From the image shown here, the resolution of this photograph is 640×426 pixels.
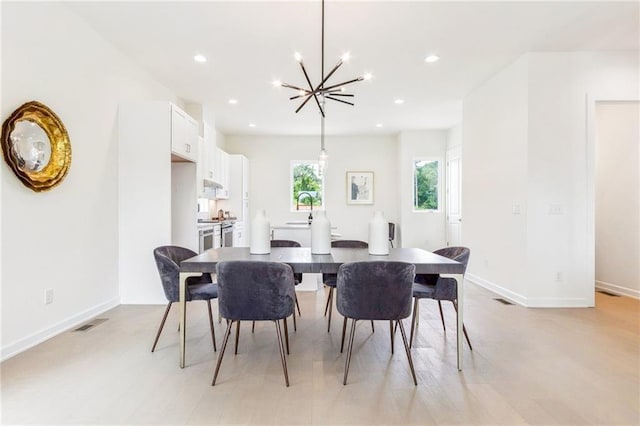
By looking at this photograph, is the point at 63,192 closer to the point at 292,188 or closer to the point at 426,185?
the point at 292,188

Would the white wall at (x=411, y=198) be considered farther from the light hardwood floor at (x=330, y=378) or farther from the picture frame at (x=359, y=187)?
the light hardwood floor at (x=330, y=378)

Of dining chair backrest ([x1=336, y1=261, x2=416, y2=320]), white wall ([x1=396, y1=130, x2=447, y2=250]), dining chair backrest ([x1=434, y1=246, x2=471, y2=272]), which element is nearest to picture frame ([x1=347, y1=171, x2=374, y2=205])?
white wall ([x1=396, y1=130, x2=447, y2=250])

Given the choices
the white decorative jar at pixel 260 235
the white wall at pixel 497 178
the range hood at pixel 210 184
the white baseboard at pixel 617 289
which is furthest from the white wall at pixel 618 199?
the range hood at pixel 210 184

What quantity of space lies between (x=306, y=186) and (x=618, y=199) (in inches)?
217

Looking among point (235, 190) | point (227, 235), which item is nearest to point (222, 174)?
point (235, 190)

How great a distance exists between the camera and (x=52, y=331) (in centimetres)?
276

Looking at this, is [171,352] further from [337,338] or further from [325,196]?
[325,196]

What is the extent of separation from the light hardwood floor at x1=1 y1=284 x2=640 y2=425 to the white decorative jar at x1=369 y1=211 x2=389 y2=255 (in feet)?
2.51

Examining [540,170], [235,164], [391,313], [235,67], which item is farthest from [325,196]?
[391,313]

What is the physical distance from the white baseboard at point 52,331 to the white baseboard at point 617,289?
6139 mm

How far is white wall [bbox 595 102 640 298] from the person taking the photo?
4.21 metres

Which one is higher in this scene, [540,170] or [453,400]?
[540,170]

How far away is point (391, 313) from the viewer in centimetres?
204

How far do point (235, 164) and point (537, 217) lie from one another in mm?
5479
